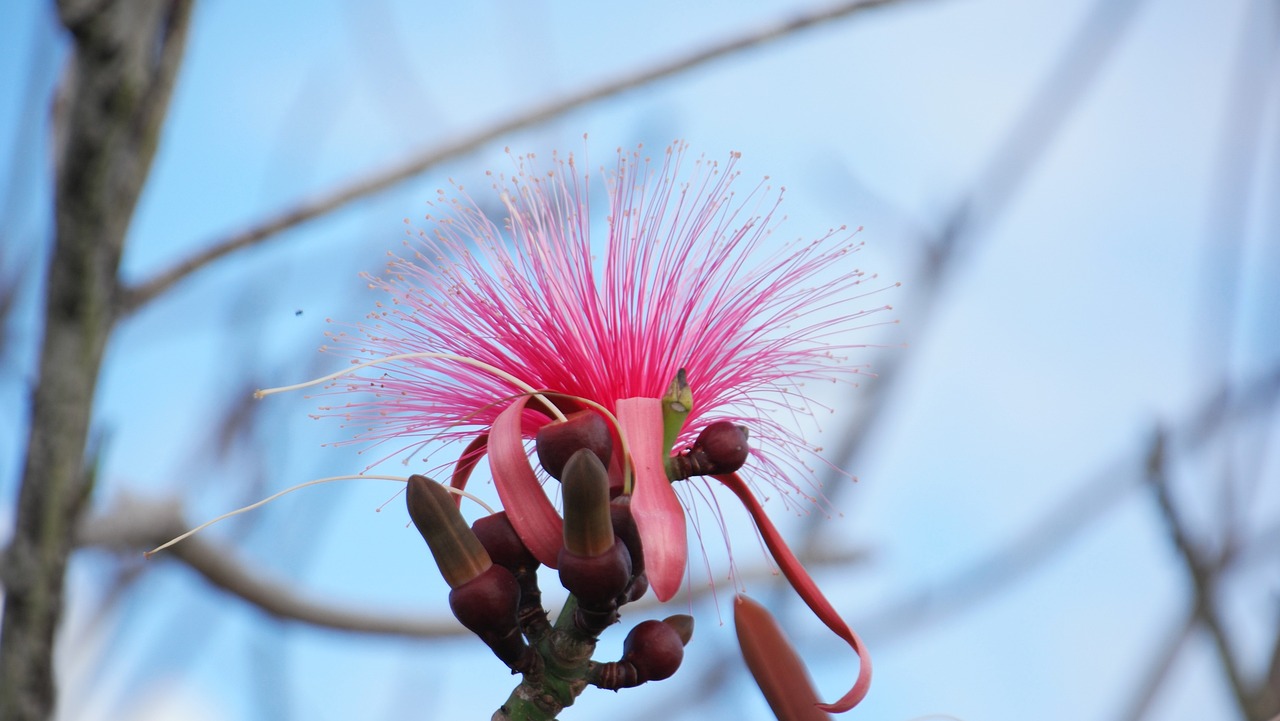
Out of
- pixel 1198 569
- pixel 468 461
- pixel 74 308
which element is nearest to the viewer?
pixel 468 461

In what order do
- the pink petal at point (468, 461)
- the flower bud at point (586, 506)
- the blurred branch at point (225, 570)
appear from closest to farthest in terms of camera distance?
the flower bud at point (586, 506) → the pink petal at point (468, 461) → the blurred branch at point (225, 570)

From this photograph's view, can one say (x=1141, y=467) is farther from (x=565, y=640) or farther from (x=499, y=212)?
(x=499, y=212)

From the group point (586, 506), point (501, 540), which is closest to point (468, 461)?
point (501, 540)

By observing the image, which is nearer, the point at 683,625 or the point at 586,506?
the point at 586,506

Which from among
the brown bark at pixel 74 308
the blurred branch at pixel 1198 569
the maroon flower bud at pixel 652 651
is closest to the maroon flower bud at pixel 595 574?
the maroon flower bud at pixel 652 651

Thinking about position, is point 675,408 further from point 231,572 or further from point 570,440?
point 231,572

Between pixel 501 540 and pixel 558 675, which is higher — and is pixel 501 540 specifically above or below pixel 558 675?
above

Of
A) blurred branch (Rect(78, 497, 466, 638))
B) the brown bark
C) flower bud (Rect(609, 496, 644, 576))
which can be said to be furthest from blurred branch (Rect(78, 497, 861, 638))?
flower bud (Rect(609, 496, 644, 576))

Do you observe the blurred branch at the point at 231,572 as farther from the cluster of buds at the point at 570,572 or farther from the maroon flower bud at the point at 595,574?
the maroon flower bud at the point at 595,574
